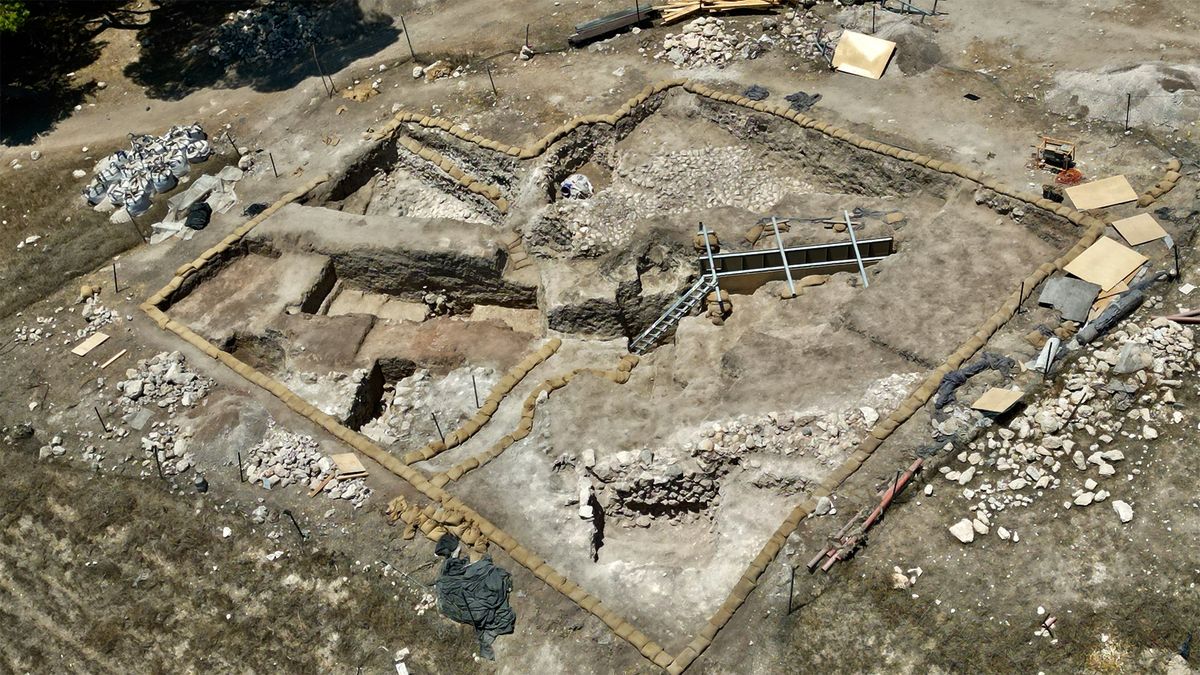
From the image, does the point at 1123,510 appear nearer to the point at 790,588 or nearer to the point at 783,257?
the point at 790,588

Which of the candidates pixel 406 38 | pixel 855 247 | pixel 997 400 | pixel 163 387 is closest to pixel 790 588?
pixel 997 400

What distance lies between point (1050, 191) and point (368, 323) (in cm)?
1531

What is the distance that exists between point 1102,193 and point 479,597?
15269mm

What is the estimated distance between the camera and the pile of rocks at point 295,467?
17.9 meters

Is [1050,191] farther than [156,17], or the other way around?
[156,17]

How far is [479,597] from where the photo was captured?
15.6 meters

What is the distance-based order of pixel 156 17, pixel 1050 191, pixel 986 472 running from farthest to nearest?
pixel 156 17 → pixel 1050 191 → pixel 986 472

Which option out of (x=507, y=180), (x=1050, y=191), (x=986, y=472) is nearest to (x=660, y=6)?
(x=507, y=180)

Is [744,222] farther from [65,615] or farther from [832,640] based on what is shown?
[65,615]

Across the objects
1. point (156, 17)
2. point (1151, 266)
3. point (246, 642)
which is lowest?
point (246, 642)

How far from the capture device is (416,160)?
85.1 ft

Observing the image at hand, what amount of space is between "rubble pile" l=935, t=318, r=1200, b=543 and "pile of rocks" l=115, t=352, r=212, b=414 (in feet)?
49.0

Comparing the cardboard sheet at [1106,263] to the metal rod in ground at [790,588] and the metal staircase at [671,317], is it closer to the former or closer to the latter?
the metal staircase at [671,317]

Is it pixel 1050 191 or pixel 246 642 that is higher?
pixel 1050 191
